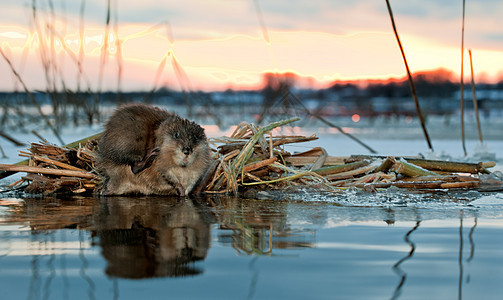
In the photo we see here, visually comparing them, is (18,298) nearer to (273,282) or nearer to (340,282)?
(273,282)

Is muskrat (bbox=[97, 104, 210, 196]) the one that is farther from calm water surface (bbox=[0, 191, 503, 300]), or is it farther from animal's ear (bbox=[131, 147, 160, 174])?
calm water surface (bbox=[0, 191, 503, 300])

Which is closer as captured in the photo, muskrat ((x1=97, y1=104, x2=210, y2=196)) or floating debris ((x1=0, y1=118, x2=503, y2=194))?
muskrat ((x1=97, y1=104, x2=210, y2=196))

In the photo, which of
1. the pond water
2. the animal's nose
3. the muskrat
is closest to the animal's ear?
the muskrat

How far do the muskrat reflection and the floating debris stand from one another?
65cm

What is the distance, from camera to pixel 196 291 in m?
1.62

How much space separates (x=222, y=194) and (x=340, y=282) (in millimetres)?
2471

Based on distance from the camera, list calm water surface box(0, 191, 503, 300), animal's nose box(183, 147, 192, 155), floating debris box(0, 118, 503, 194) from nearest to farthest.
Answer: calm water surface box(0, 191, 503, 300)
animal's nose box(183, 147, 192, 155)
floating debris box(0, 118, 503, 194)

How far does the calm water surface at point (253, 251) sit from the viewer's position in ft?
5.40

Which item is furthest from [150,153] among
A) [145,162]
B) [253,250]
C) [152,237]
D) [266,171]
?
[253,250]

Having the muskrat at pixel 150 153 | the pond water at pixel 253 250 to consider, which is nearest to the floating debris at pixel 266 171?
the muskrat at pixel 150 153

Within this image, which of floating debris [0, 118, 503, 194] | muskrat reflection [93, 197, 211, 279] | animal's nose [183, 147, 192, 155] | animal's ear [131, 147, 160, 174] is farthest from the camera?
floating debris [0, 118, 503, 194]

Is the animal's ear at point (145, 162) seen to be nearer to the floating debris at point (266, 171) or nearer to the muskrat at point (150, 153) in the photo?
the muskrat at point (150, 153)

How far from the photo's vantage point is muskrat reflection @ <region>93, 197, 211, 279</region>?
187 cm

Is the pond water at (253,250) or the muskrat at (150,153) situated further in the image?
the muskrat at (150,153)
